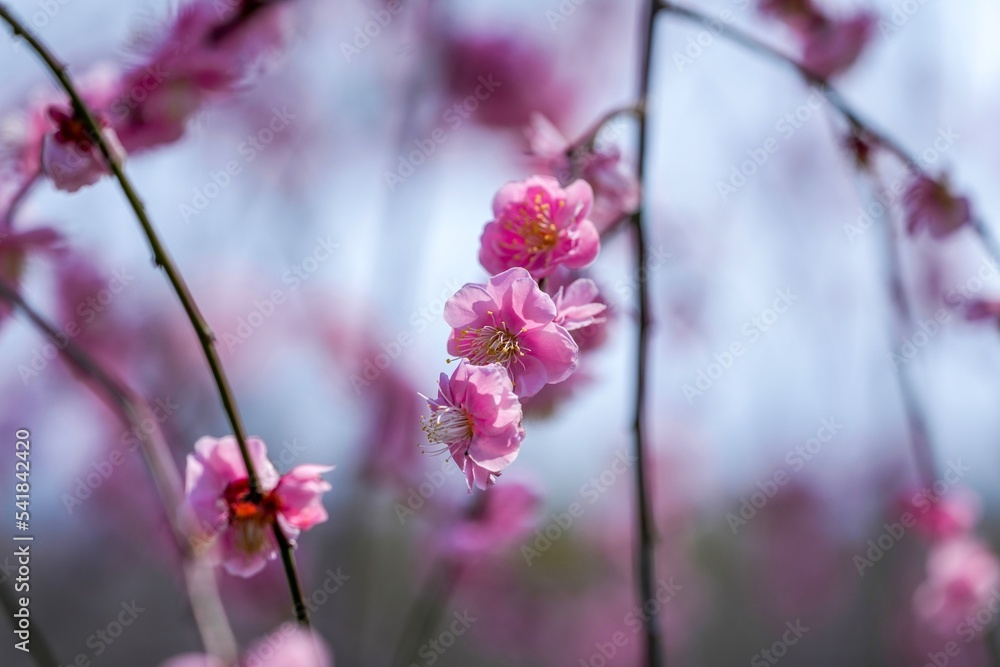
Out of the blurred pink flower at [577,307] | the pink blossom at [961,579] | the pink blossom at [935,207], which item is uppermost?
the pink blossom at [935,207]

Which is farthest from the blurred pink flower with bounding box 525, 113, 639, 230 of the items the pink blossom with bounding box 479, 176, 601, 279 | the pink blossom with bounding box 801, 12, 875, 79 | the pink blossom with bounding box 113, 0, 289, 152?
the pink blossom with bounding box 801, 12, 875, 79

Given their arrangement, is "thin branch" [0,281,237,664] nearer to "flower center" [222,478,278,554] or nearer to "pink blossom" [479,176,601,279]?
"flower center" [222,478,278,554]

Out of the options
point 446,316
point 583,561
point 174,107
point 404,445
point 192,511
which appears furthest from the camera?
point 583,561

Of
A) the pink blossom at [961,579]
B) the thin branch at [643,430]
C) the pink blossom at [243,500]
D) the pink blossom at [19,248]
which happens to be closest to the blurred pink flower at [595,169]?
the thin branch at [643,430]

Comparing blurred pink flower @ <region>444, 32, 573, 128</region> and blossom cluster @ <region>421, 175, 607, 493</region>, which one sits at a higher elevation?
blurred pink flower @ <region>444, 32, 573, 128</region>

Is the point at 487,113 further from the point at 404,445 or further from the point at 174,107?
the point at 174,107

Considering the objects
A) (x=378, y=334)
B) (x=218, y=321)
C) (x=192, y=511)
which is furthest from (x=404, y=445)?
(x=192, y=511)

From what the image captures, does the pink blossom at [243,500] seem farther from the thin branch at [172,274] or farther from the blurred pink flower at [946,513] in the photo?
the blurred pink flower at [946,513]

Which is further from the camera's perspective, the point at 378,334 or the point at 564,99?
the point at 564,99
